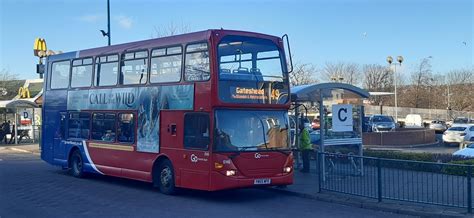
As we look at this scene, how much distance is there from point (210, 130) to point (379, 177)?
3.90 m

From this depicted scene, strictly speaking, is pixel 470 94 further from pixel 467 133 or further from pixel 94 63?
pixel 94 63

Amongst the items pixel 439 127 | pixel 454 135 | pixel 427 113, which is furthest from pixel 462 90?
pixel 454 135

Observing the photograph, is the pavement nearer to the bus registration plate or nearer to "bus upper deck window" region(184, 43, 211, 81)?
the bus registration plate

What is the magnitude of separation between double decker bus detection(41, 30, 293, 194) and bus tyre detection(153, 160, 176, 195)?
1.0 inches

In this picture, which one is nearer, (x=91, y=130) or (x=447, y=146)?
(x=91, y=130)

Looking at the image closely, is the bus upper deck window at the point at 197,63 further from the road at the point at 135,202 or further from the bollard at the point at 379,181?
the bollard at the point at 379,181

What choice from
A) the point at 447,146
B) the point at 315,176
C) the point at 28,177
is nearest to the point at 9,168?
the point at 28,177

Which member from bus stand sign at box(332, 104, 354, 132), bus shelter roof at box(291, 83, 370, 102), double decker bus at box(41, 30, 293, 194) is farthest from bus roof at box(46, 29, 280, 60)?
bus stand sign at box(332, 104, 354, 132)

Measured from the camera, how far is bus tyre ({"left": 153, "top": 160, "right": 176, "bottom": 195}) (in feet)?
45.9

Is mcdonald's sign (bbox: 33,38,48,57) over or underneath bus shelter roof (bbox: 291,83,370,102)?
over

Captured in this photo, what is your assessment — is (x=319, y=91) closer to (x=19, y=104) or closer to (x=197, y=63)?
(x=197, y=63)

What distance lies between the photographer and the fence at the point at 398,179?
36.9 ft

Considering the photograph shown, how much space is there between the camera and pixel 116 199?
1352cm

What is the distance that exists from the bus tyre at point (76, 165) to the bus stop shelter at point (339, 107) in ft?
23.5
